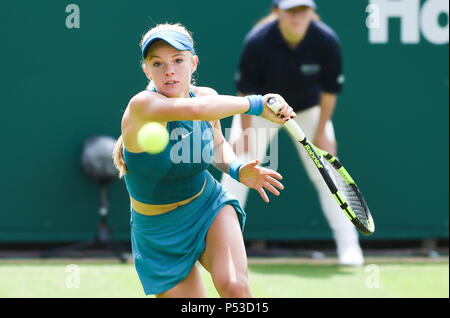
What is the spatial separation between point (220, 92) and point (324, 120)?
2.97 feet

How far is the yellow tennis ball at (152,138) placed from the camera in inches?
107

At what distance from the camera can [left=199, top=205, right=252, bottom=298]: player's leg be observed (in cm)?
288

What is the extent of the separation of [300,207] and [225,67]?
1326mm

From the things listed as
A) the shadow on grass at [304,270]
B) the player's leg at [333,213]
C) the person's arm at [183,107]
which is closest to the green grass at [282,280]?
the shadow on grass at [304,270]

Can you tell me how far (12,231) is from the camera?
246 inches

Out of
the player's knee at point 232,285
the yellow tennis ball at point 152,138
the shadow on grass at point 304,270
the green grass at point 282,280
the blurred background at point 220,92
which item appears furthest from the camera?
the blurred background at point 220,92

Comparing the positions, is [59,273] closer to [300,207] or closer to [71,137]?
[71,137]

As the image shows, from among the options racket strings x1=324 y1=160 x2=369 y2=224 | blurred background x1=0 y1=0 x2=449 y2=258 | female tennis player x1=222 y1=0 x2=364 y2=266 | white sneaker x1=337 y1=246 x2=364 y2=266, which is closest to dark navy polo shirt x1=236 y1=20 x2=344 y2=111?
female tennis player x1=222 y1=0 x2=364 y2=266

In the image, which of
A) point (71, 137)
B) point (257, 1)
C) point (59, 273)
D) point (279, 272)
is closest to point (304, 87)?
point (257, 1)

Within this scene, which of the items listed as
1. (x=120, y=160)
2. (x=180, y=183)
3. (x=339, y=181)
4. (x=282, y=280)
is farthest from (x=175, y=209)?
(x=282, y=280)

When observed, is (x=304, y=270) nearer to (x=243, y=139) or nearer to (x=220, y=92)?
(x=243, y=139)

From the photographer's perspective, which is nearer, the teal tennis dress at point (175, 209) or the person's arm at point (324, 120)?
the teal tennis dress at point (175, 209)

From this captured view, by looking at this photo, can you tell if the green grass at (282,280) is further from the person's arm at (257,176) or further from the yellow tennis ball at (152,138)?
the yellow tennis ball at (152,138)

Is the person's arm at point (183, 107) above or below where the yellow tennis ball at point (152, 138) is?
above
